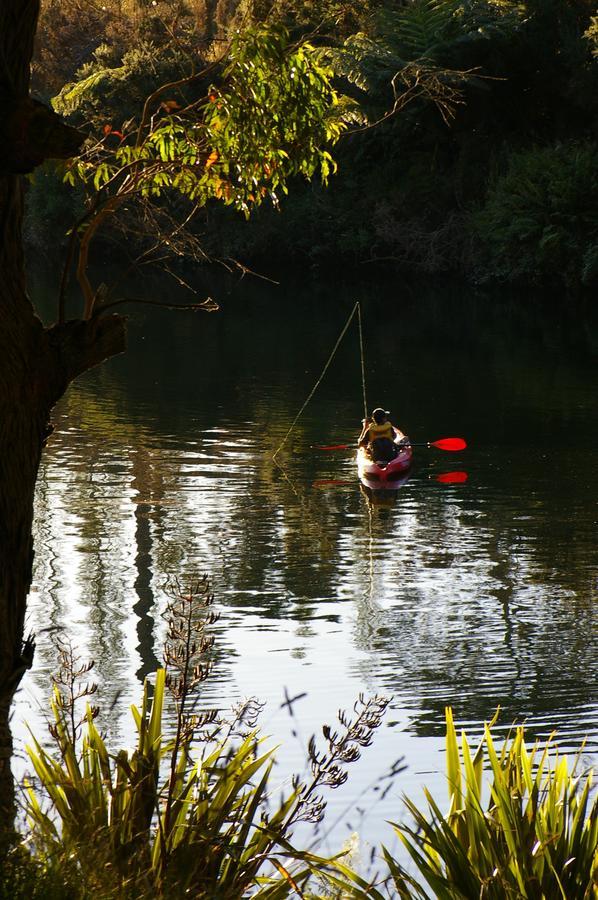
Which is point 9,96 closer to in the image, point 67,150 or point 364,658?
point 67,150

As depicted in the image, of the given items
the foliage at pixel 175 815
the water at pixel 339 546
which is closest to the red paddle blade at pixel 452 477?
the water at pixel 339 546

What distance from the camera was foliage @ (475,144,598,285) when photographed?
121 feet

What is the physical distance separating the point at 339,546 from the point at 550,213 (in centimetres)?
2454

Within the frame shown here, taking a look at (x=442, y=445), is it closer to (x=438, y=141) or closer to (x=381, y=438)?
(x=381, y=438)

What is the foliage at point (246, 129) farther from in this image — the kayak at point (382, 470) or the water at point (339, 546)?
the kayak at point (382, 470)

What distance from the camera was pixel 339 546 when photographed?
14781 mm

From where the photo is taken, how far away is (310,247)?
48.0 m

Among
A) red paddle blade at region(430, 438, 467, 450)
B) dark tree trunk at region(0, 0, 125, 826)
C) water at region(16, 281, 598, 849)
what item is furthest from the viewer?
red paddle blade at region(430, 438, 467, 450)

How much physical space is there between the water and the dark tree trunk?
863 mm

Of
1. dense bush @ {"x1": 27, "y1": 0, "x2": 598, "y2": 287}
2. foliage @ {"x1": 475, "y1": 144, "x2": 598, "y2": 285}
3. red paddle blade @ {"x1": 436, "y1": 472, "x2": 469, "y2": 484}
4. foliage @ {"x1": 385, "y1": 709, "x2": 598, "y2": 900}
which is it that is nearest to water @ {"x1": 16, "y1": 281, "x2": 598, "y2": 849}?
red paddle blade @ {"x1": 436, "y1": 472, "x2": 469, "y2": 484}

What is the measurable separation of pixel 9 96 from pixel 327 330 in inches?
1141

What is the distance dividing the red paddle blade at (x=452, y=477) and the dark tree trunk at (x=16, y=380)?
13039 millimetres

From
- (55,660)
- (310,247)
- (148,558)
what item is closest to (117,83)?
(310,247)

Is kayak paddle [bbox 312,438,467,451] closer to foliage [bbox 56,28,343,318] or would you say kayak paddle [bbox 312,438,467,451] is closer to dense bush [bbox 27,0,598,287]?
foliage [bbox 56,28,343,318]
